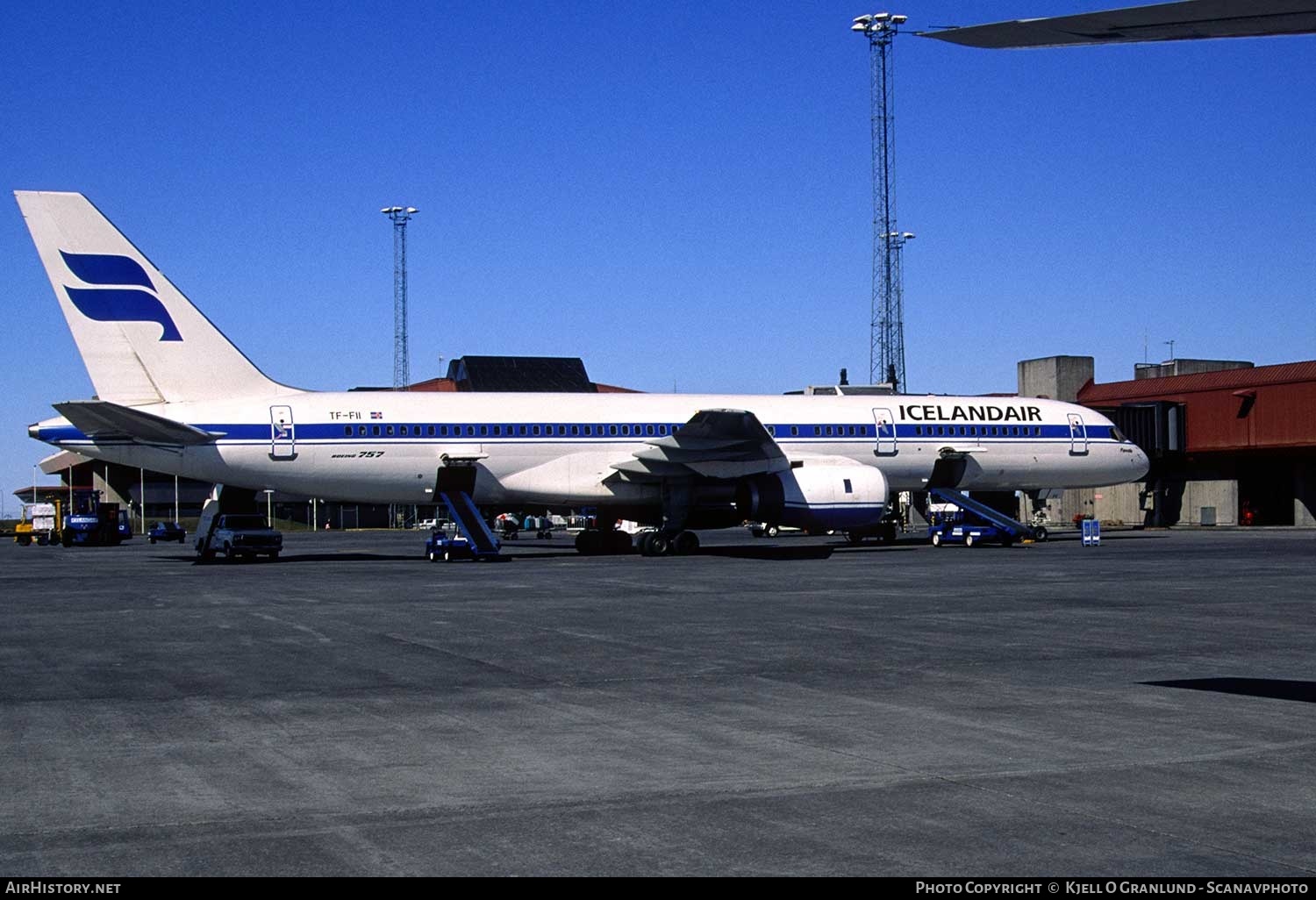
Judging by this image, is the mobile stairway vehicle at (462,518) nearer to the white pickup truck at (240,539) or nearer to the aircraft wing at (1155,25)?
the white pickup truck at (240,539)

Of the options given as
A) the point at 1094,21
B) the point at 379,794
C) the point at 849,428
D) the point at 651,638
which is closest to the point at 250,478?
the point at 849,428

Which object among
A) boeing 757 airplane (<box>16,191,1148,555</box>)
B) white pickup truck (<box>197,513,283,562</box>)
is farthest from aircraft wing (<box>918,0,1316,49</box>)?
white pickup truck (<box>197,513,283,562</box>)

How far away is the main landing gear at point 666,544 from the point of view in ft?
123

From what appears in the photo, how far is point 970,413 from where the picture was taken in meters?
42.7

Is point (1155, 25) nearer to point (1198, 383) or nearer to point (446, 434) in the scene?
point (446, 434)

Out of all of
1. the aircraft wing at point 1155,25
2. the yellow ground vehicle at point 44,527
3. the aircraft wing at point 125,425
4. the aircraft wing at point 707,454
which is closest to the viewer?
the aircraft wing at point 1155,25

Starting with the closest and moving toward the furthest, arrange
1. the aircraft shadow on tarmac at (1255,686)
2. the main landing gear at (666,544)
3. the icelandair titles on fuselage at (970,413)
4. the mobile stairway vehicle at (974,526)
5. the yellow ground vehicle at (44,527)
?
the aircraft shadow on tarmac at (1255,686) < the main landing gear at (666,544) < the icelandair titles on fuselage at (970,413) < the mobile stairway vehicle at (974,526) < the yellow ground vehicle at (44,527)

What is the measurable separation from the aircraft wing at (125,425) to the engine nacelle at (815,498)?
14.3 meters

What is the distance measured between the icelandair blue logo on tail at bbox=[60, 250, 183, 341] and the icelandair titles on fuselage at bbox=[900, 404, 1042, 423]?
71.7 ft

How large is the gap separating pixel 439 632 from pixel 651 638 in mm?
2949

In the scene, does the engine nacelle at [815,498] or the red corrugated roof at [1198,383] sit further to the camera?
the red corrugated roof at [1198,383]

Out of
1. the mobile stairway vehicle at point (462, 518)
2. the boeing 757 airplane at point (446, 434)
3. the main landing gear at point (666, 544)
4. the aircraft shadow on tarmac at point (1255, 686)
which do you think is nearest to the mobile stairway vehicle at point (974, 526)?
the boeing 757 airplane at point (446, 434)

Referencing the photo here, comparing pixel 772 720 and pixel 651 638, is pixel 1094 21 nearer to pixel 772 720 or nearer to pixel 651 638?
pixel 772 720

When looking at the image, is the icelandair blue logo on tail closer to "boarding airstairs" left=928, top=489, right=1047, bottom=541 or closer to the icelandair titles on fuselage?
the icelandair titles on fuselage
